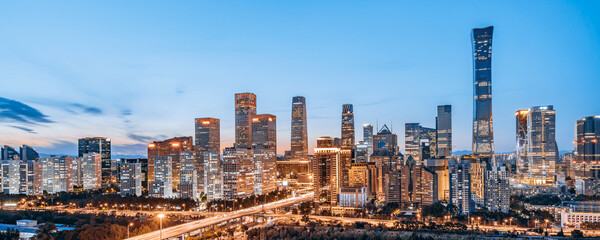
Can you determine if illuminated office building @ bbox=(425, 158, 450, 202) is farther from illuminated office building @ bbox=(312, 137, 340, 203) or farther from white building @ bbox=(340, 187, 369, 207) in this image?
illuminated office building @ bbox=(312, 137, 340, 203)

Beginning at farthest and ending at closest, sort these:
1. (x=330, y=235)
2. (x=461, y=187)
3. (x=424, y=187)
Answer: (x=424, y=187) → (x=461, y=187) → (x=330, y=235)

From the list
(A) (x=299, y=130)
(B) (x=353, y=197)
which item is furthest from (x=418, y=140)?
(B) (x=353, y=197)

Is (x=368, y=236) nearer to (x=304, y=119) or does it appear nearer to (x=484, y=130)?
(x=484, y=130)

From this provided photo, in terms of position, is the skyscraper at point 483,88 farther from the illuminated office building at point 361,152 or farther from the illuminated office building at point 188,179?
the illuminated office building at point 188,179

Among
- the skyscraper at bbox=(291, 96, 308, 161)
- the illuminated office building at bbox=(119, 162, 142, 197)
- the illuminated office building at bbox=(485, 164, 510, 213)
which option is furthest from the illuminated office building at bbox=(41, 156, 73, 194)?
the illuminated office building at bbox=(485, 164, 510, 213)

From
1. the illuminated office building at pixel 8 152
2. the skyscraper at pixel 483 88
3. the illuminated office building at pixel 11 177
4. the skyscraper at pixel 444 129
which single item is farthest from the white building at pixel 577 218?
the illuminated office building at pixel 8 152

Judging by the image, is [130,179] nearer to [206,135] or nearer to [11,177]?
[11,177]

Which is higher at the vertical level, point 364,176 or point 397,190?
point 364,176
